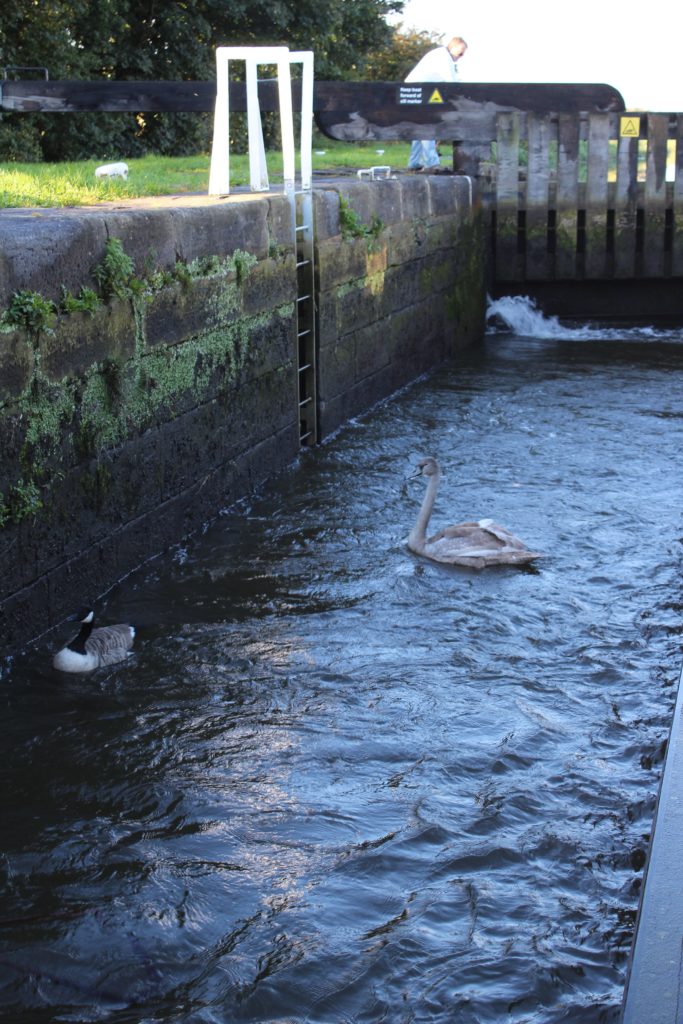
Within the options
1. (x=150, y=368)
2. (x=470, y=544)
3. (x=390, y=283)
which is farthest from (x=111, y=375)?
(x=390, y=283)

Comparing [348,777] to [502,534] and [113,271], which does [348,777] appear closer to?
[502,534]

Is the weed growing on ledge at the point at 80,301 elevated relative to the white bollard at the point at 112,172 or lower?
lower

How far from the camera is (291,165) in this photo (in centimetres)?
1090

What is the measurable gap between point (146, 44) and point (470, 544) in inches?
729

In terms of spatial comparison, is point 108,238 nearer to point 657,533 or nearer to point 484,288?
point 657,533

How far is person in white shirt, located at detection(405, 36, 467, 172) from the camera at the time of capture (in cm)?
1773

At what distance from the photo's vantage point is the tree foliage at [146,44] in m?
20.1

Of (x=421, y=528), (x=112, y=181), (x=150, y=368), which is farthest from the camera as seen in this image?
(x=112, y=181)

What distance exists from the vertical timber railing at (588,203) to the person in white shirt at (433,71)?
0.96 m

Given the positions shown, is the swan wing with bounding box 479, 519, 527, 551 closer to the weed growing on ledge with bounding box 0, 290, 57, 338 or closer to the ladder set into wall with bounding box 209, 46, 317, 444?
the ladder set into wall with bounding box 209, 46, 317, 444

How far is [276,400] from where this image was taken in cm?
1088

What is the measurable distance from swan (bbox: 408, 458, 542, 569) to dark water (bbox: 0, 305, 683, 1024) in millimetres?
104

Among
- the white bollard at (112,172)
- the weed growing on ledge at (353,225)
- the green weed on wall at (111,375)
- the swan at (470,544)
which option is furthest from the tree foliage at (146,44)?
the swan at (470,544)

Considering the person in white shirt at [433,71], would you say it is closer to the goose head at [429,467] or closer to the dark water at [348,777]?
the goose head at [429,467]
